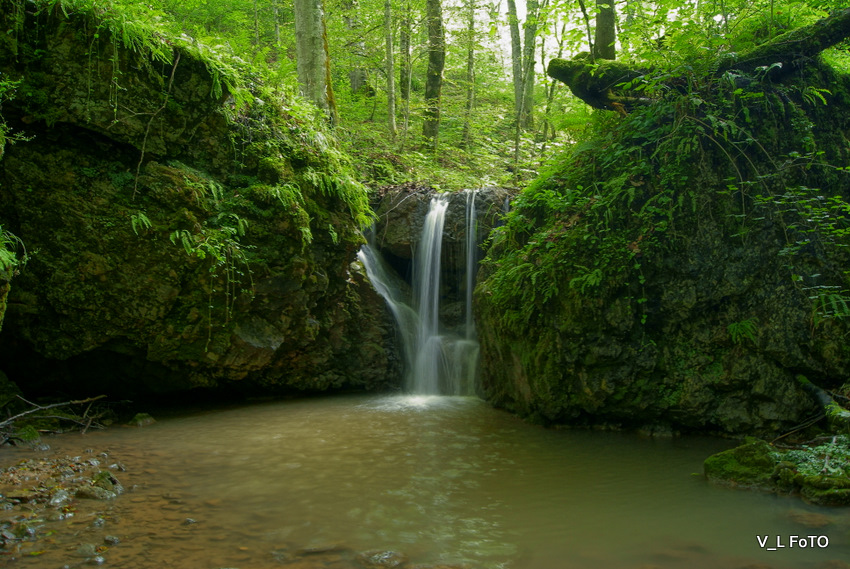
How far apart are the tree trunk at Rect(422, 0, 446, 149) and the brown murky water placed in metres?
10.7

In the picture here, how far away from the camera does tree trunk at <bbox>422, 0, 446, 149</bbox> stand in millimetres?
14617

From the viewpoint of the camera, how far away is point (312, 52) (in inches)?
369

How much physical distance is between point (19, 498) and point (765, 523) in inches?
204

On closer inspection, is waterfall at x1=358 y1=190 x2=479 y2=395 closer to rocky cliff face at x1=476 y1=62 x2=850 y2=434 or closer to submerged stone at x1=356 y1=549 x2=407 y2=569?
rocky cliff face at x1=476 y1=62 x2=850 y2=434

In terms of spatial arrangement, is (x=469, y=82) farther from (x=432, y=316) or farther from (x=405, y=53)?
(x=432, y=316)

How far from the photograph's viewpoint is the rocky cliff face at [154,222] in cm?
609

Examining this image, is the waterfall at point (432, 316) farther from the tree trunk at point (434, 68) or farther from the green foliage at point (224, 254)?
the tree trunk at point (434, 68)

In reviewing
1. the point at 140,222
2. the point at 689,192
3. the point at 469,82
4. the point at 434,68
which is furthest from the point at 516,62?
the point at 140,222

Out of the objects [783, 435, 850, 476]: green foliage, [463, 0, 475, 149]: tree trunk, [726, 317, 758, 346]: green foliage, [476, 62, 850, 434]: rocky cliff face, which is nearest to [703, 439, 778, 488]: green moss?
[783, 435, 850, 476]: green foliage

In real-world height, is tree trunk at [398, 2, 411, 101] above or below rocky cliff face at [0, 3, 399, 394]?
above

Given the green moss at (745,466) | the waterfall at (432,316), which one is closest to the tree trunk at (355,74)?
the waterfall at (432,316)

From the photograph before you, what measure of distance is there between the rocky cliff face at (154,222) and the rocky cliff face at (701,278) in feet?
11.1

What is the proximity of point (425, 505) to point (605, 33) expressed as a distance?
7.07m

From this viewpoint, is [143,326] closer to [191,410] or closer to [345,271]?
[191,410]
